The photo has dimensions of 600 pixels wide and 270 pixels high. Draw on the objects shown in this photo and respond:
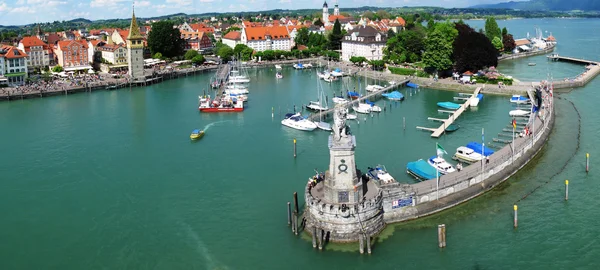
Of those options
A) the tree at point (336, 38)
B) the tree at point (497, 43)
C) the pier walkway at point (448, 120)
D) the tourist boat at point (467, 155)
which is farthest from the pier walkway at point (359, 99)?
the tree at point (336, 38)

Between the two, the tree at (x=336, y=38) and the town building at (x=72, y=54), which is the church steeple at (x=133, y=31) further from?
the tree at (x=336, y=38)

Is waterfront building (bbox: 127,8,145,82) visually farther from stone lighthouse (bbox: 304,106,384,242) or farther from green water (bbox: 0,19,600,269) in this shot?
stone lighthouse (bbox: 304,106,384,242)

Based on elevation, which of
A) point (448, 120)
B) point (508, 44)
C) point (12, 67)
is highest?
point (508, 44)

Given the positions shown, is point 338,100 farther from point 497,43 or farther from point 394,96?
point 497,43

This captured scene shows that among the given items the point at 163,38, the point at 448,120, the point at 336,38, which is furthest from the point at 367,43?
the point at 448,120

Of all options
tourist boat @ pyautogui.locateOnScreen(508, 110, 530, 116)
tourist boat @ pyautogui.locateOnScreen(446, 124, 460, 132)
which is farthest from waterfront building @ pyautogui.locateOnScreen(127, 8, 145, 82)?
tourist boat @ pyautogui.locateOnScreen(508, 110, 530, 116)

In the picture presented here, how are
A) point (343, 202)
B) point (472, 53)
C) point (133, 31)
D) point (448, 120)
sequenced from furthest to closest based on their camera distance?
point (133, 31) < point (472, 53) < point (448, 120) < point (343, 202)
